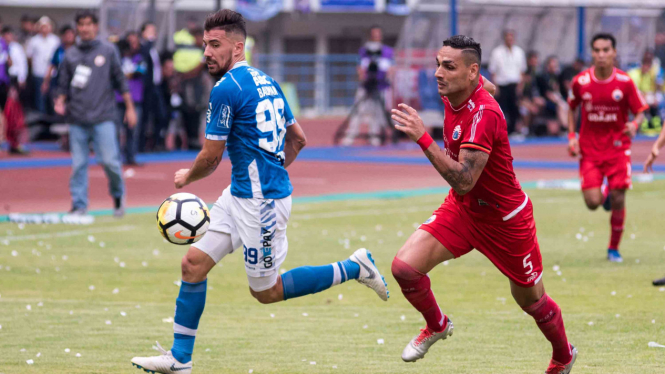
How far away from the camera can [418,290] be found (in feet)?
19.5

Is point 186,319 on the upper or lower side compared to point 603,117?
lower

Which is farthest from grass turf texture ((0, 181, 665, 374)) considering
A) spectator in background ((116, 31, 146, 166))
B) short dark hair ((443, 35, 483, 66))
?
spectator in background ((116, 31, 146, 166))

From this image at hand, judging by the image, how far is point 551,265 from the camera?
32.3 ft

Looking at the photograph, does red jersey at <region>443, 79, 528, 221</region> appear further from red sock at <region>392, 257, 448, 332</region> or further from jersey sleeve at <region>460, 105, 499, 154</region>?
red sock at <region>392, 257, 448, 332</region>

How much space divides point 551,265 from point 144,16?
48.7ft

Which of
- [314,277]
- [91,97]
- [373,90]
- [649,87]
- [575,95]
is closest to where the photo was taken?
[314,277]

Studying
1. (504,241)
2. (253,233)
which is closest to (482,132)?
(504,241)

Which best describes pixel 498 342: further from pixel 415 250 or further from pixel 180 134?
pixel 180 134

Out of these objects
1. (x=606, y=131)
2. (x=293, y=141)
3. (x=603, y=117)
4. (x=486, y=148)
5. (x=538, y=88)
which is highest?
(x=486, y=148)

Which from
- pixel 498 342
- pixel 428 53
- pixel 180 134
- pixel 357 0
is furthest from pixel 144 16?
pixel 357 0

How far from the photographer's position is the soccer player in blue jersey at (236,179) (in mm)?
5809

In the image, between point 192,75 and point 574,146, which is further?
point 192,75

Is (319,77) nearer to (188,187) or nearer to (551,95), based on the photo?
(551,95)

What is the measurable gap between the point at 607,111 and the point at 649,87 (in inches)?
748
